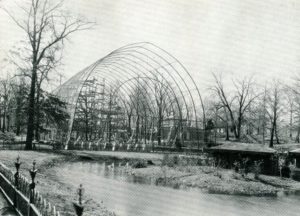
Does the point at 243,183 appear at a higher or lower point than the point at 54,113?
lower

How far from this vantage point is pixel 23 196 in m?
8.68

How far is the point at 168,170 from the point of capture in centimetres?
2327

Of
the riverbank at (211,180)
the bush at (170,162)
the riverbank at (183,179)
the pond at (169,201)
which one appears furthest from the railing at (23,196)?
the bush at (170,162)

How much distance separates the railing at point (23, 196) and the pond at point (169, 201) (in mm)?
3517

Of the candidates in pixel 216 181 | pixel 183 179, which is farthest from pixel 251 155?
pixel 183 179

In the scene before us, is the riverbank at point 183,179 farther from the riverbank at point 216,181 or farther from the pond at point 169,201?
the pond at point 169,201

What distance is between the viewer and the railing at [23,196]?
725cm

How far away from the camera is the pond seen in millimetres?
13406

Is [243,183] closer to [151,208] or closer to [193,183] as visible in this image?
[193,183]

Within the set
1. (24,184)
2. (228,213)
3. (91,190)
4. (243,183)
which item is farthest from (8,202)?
(243,183)

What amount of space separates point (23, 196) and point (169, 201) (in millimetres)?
7505

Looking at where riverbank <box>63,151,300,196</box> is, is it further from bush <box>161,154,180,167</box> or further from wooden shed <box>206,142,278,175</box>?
wooden shed <box>206,142,278,175</box>

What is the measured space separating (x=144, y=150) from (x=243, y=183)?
19321mm

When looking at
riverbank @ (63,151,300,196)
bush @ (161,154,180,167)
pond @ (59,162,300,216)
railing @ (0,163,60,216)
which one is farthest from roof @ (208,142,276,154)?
railing @ (0,163,60,216)
